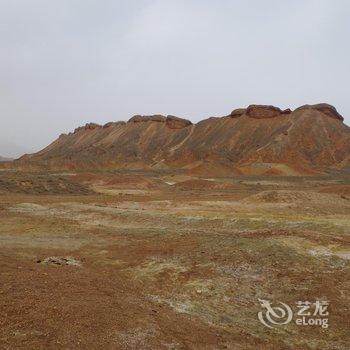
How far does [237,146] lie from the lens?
111000 millimetres

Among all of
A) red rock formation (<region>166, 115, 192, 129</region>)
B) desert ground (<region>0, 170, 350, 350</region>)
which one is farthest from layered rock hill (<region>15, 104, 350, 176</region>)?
desert ground (<region>0, 170, 350, 350</region>)

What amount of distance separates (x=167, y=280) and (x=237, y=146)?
98624 millimetres

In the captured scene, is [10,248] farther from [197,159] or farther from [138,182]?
[197,159]

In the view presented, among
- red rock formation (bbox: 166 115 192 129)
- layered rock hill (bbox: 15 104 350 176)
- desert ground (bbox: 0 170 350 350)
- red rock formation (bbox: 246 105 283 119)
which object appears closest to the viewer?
desert ground (bbox: 0 170 350 350)

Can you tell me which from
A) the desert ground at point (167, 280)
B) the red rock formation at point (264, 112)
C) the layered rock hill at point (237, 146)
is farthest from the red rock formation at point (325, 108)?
the desert ground at point (167, 280)

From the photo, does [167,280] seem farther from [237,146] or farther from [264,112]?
[264,112]

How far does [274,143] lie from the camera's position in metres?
103

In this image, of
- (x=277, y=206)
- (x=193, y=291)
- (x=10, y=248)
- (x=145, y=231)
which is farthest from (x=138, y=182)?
(x=193, y=291)

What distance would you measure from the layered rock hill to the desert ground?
2499 inches

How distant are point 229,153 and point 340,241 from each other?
9117 centimetres

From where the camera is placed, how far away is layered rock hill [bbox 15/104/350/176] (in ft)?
321

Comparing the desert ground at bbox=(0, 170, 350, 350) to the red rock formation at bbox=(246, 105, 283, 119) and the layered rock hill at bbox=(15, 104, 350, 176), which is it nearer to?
the layered rock hill at bbox=(15, 104, 350, 176)

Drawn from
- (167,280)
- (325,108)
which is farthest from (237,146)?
(167,280)

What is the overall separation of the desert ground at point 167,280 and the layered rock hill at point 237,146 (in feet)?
208
